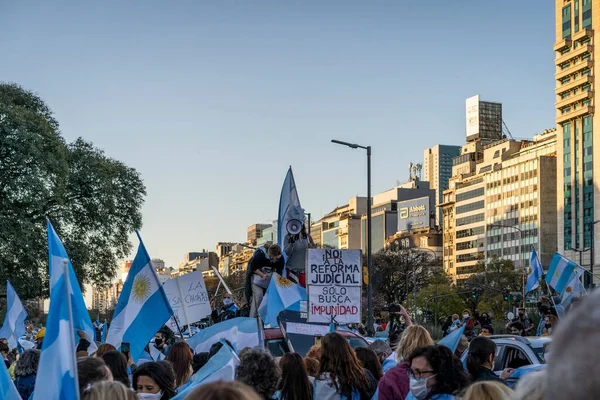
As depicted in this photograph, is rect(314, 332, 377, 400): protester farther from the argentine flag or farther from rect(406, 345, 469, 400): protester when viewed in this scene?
the argentine flag

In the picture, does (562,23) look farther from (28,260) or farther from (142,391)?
(142,391)

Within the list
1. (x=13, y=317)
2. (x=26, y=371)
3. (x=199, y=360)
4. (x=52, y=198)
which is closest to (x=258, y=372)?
(x=199, y=360)

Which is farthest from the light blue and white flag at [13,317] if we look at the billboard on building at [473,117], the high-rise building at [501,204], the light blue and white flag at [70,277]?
the billboard on building at [473,117]

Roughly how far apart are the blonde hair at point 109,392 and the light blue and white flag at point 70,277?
73 centimetres

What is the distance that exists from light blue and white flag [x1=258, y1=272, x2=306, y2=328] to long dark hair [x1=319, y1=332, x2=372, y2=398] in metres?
6.44

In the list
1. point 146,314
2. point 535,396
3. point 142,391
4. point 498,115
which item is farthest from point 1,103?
point 498,115

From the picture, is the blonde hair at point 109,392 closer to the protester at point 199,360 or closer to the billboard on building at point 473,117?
the protester at point 199,360

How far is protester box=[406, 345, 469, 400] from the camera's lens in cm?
537

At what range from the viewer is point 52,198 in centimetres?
4303

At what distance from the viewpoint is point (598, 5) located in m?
111

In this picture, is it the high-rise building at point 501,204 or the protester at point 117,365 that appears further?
the high-rise building at point 501,204

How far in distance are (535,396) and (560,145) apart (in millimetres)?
122734

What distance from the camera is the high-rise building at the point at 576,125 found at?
112 m

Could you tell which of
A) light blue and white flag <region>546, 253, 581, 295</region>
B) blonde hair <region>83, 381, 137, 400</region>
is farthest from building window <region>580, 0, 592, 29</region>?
blonde hair <region>83, 381, 137, 400</region>
